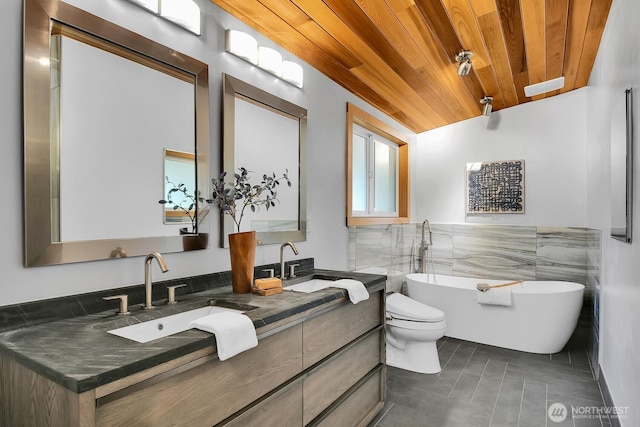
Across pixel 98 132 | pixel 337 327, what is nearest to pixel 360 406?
pixel 337 327

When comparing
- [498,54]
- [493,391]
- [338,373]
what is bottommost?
[493,391]

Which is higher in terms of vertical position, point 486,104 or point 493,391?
point 486,104

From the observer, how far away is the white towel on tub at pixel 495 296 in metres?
3.26

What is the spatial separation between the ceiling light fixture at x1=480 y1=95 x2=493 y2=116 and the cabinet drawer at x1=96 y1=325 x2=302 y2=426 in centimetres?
313

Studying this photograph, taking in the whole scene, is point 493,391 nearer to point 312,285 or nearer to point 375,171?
point 312,285

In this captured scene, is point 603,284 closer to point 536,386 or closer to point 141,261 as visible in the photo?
point 536,386

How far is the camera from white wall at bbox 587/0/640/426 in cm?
164

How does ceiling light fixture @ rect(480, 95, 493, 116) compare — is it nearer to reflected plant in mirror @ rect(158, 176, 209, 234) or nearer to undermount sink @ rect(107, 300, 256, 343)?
reflected plant in mirror @ rect(158, 176, 209, 234)

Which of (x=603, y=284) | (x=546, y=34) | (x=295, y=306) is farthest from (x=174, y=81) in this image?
(x=603, y=284)

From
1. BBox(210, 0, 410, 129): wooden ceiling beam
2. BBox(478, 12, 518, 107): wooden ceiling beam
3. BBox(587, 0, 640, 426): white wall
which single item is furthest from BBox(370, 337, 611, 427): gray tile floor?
BBox(478, 12, 518, 107): wooden ceiling beam

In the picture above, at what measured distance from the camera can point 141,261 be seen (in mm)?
1486

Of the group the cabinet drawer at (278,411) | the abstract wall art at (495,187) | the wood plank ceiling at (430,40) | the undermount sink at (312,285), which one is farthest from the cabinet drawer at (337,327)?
the abstract wall art at (495,187)

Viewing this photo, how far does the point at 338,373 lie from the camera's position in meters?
1.78

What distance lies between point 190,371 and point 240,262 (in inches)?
27.7
